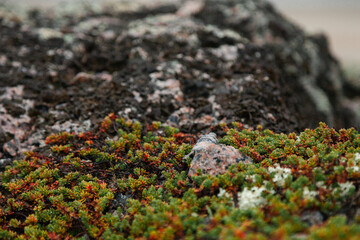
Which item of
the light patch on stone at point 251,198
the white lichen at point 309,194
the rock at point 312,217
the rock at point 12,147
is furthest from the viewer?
the rock at point 12,147

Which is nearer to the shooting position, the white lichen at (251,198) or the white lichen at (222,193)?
the white lichen at (251,198)

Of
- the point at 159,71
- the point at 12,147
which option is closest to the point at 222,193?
the point at 159,71

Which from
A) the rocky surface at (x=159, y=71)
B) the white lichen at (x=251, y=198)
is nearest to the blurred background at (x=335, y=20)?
the rocky surface at (x=159, y=71)

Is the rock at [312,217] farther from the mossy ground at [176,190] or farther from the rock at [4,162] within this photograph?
the rock at [4,162]

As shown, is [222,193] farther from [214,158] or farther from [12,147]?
[12,147]

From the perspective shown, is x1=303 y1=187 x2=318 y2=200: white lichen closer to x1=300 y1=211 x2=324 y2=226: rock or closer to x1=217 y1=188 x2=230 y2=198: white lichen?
x1=300 y1=211 x2=324 y2=226: rock

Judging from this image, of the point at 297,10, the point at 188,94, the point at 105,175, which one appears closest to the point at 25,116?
the point at 105,175
